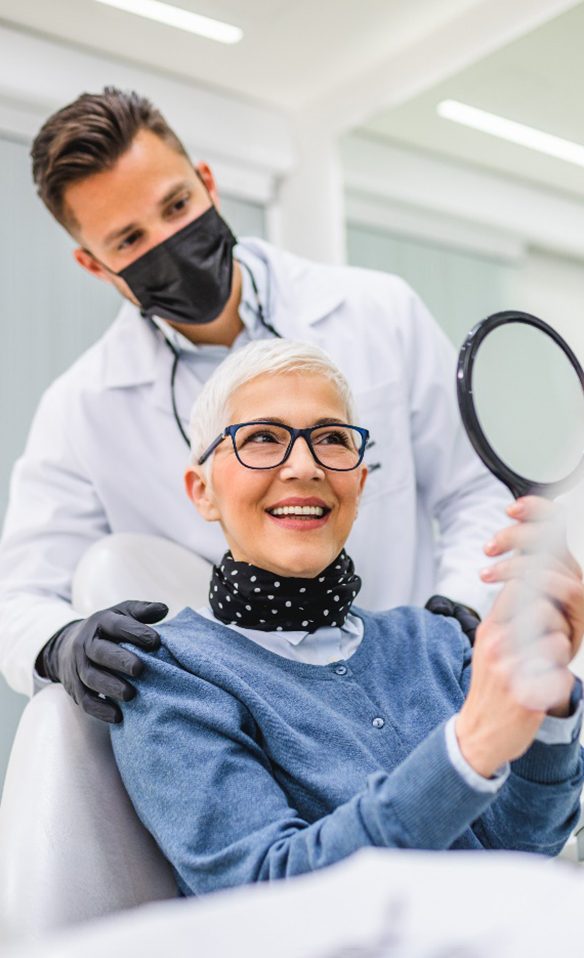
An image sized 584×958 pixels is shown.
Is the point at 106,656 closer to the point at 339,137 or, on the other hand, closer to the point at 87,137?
the point at 87,137

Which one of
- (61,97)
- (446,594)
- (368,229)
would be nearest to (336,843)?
(446,594)

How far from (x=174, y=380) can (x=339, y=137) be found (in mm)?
1517

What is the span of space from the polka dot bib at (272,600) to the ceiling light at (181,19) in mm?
1899

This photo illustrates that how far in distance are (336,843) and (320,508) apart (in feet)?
1.70

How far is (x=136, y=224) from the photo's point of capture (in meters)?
2.04

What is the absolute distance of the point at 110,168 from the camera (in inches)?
78.4

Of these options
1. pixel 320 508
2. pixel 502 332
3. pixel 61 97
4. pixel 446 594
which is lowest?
pixel 446 594

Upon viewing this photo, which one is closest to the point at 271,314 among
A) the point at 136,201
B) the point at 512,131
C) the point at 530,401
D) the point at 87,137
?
the point at 136,201

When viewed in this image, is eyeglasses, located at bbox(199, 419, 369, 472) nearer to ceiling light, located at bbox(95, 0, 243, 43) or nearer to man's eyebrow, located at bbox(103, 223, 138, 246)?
man's eyebrow, located at bbox(103, 223, 138, 246)

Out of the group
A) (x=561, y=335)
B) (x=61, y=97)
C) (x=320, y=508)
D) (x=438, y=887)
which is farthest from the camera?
(x=61, y=97)

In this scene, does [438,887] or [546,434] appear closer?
[438,887]

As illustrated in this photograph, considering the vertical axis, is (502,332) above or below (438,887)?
above

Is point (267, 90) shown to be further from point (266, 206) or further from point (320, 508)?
point (320, 508)

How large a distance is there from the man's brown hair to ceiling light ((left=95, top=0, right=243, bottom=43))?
3.09 ft
